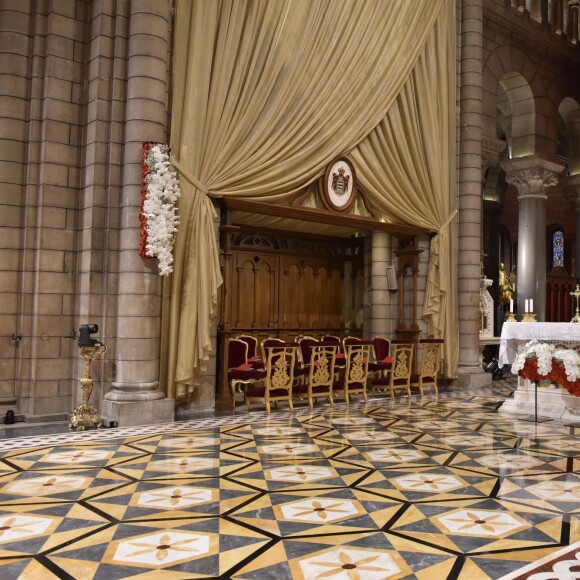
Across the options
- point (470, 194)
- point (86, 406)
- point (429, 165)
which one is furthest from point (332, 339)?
point (86, 406)

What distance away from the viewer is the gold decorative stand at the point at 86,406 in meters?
6.73

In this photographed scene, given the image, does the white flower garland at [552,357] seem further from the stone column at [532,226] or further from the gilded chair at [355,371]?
the stone column at [532,226]

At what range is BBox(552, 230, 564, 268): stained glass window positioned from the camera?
67.7 feet

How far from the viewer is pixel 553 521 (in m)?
3.89

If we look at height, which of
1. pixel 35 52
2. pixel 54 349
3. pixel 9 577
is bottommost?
pixel 9 577

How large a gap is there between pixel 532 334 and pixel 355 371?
2.33m

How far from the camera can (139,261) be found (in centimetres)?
709

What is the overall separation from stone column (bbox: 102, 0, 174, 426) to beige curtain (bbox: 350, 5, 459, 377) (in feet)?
11.3

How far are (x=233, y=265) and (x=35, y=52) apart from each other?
4495mm

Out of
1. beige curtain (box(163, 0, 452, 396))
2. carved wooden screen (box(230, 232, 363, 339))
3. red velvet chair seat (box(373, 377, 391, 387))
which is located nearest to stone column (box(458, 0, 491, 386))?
beige curtain (box(163, 0, 452, 396))

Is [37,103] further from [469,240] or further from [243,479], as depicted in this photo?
[469,240]

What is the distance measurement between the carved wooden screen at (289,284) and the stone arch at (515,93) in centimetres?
365

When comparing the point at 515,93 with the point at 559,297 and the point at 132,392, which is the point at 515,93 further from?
the point at 132,392

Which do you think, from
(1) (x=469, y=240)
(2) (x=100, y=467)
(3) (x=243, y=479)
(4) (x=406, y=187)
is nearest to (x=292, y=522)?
(3) (x=243, y=479)
